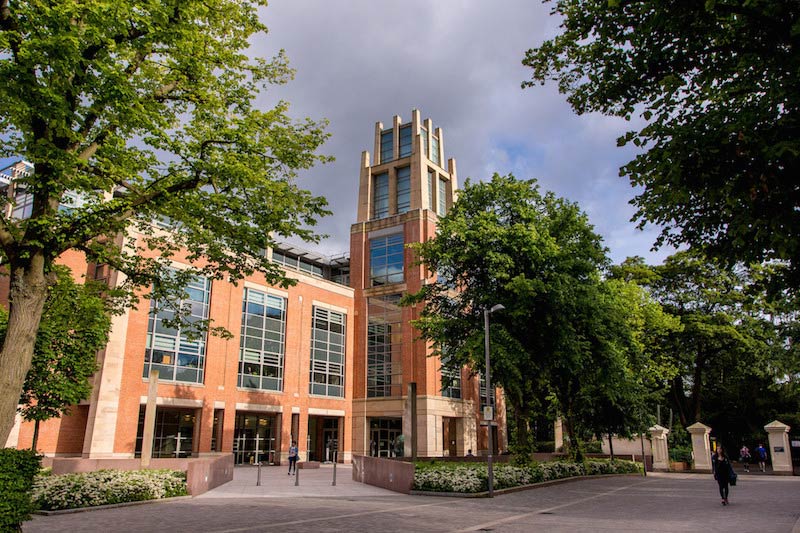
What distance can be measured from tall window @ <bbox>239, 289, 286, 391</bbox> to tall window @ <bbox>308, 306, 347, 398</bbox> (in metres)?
3.45

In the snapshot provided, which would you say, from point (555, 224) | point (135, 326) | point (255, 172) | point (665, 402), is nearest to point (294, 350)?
point (135, 326)

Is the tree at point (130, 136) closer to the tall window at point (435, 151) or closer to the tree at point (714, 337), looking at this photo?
the tree at point (714, 337)

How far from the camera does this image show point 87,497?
14.5m

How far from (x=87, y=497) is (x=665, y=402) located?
46.2 metres

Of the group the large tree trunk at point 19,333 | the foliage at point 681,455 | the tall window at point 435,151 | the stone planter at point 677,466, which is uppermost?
the tall window at point 435,151

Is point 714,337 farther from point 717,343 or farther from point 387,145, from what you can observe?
point 387,145

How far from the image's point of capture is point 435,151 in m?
59.1

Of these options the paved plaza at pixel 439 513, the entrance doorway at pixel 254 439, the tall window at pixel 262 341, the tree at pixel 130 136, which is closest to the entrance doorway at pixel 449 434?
the entrance doorway at pixel 254 439

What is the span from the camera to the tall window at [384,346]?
162 feet

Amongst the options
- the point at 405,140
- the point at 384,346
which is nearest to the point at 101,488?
the point at 384,346

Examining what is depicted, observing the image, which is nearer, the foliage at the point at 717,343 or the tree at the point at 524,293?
the tree at the point at 524,293

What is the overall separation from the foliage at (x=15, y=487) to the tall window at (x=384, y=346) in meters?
40.4

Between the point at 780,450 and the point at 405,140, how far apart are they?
1573 inches

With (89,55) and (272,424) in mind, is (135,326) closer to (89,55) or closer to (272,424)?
(272,424)
